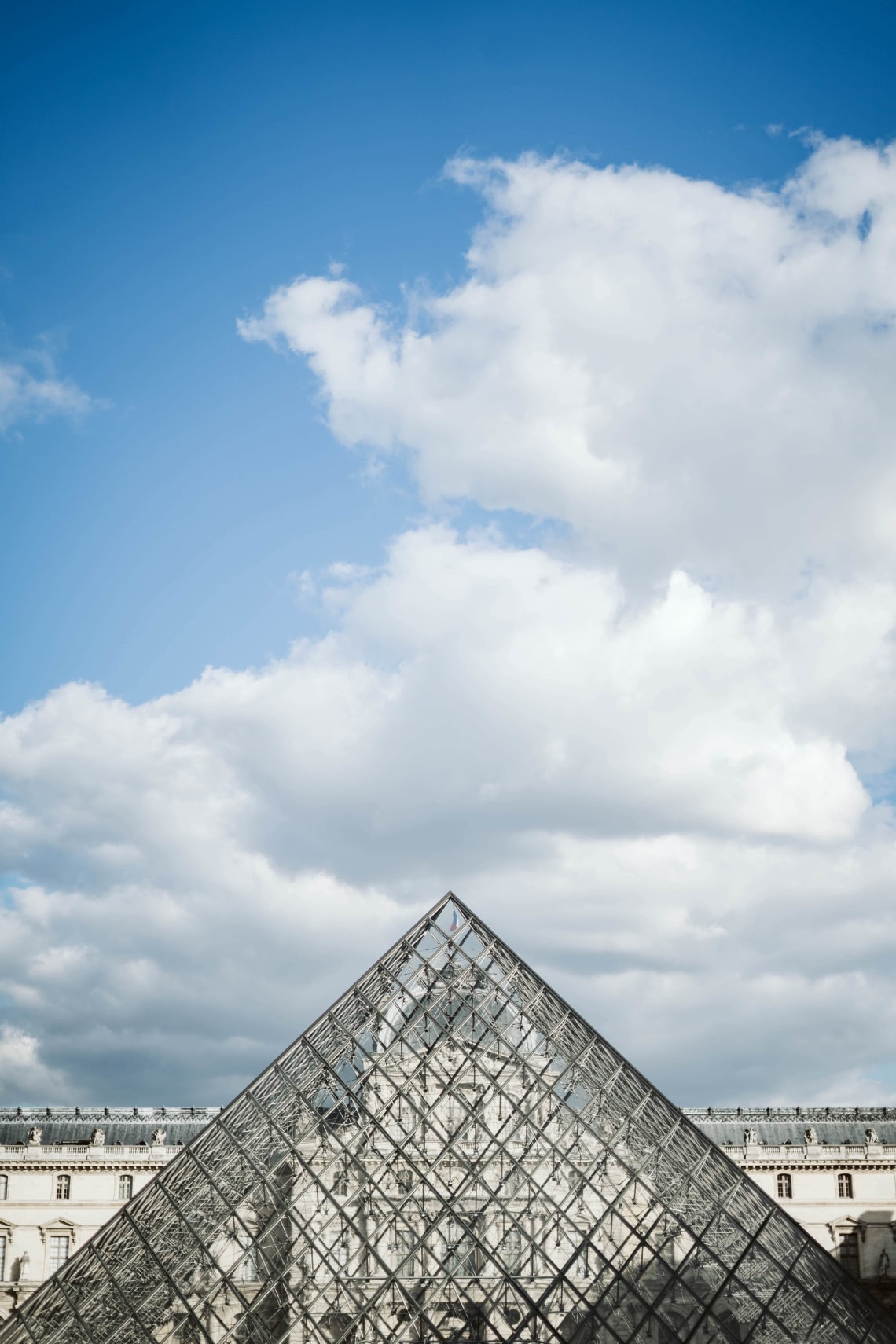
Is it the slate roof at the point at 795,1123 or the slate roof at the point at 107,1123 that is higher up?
the slate roof at the point at 107,1123

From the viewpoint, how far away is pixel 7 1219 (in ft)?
178

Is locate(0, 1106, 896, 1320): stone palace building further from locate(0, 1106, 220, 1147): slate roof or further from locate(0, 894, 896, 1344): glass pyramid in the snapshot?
locate(0, 894, 896, 1344): glass pyramid

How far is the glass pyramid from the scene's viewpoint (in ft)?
75.5

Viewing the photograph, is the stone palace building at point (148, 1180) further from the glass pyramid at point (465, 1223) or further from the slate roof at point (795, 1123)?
the glass pyramid at point (465, 1223)

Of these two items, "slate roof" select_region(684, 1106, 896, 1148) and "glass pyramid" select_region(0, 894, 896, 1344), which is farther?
"slate roof" select_region(684, 1106, 896, 1148)

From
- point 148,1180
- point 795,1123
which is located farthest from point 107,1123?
point 795,1123

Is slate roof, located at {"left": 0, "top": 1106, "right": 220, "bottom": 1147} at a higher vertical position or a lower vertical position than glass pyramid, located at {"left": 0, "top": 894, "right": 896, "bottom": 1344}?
higher

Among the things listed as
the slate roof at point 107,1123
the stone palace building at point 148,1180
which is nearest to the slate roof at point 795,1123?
the stone palace building at point 148,1180

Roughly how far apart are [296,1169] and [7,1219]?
34.3m

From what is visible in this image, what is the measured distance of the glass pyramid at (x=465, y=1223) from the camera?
2302cm

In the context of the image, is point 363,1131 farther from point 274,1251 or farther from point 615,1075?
Answer: point 615,1075

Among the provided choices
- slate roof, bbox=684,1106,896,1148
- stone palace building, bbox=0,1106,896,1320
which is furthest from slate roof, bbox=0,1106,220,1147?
slate roof, bbox=684,1106,896,1148

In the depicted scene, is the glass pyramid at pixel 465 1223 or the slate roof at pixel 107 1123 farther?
the slate roof at pixel 107 1123

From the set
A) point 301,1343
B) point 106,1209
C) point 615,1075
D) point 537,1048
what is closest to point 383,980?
point 537,1048
